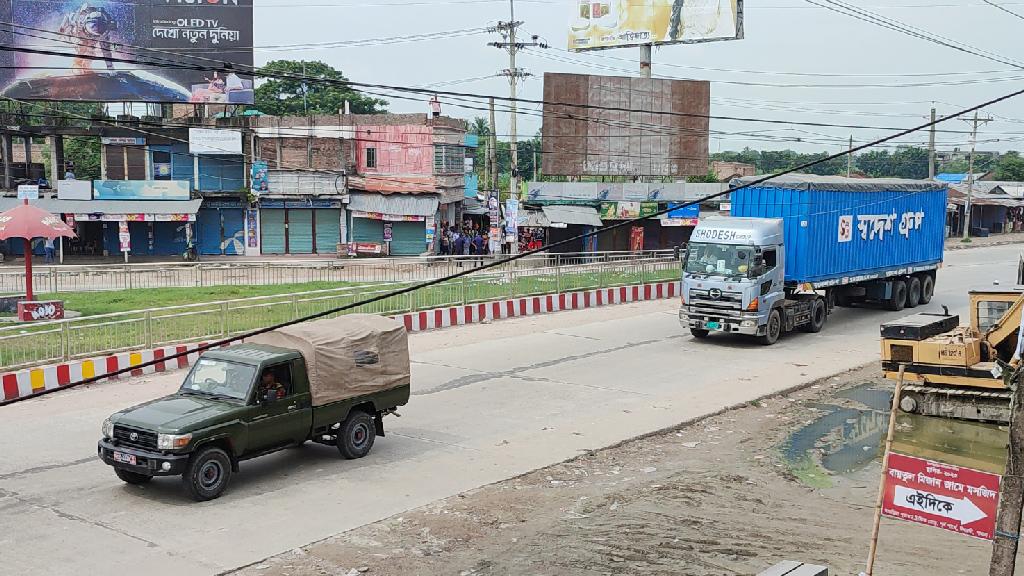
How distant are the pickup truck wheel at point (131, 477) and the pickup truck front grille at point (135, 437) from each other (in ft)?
1.34

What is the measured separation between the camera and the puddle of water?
13727mm

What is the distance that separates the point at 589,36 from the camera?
5056 cm

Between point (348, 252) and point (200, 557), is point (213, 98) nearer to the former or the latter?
point (348, 252)

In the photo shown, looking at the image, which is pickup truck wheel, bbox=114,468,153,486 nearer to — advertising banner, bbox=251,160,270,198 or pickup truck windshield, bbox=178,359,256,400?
pickup truck windshield, bbox=178,359,256,400

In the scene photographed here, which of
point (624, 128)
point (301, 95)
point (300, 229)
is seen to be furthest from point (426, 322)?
point (301, 95)

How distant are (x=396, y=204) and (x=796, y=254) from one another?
25429 mm

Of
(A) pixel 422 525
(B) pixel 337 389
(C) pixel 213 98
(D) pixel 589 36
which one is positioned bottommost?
(A) pixel 422 525

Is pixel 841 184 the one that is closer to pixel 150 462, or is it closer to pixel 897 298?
pixel 897 298

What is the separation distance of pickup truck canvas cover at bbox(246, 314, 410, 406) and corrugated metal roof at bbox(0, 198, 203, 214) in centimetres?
3281

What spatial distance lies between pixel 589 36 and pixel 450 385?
3619 centimetres

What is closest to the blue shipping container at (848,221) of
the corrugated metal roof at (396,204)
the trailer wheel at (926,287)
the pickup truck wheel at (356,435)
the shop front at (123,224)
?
the trailer wheel at (926,287)

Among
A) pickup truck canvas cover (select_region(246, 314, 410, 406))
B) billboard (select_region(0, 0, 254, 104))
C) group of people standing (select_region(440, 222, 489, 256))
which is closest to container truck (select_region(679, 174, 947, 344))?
pickup truck canvas cover (select_region(246, 314, 410, 406))

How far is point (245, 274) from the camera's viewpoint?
33.3 metres

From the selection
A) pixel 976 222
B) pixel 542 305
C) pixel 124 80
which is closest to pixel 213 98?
pixel 124 80
